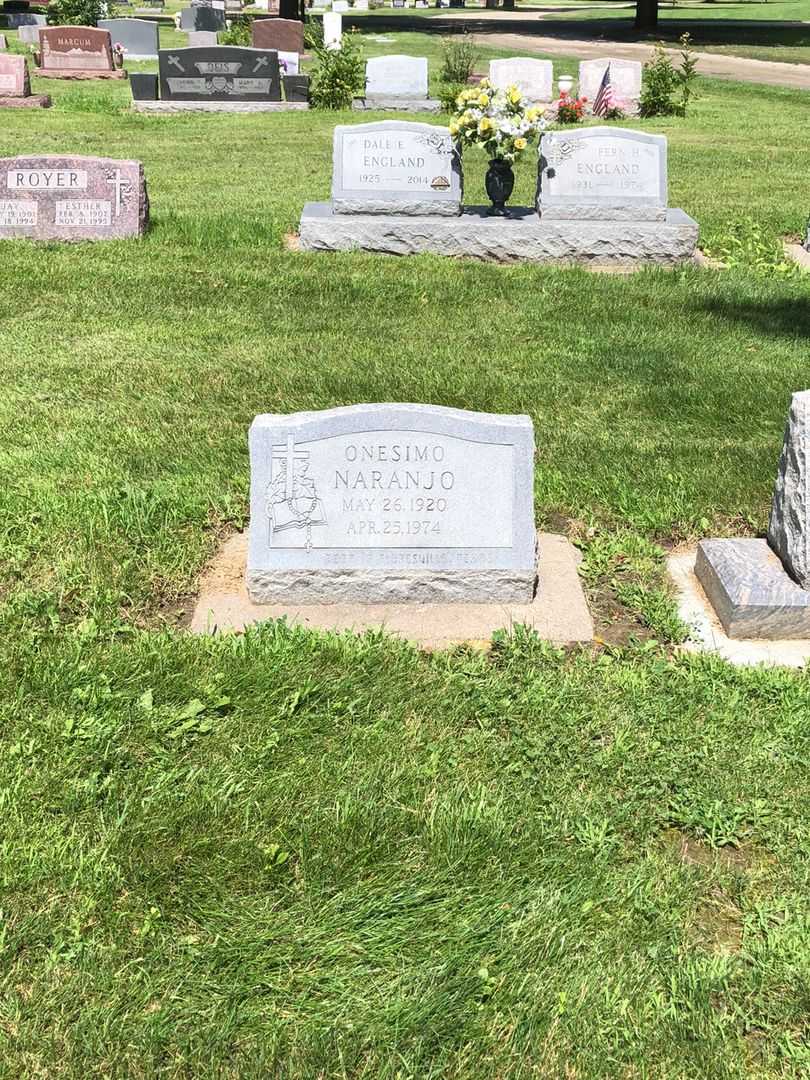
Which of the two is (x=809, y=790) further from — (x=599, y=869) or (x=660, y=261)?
(x=660, y=261)

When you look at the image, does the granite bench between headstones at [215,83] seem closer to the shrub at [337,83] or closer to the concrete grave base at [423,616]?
the shrub at [337,83]

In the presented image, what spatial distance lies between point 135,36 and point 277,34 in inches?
238

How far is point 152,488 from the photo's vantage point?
517cm

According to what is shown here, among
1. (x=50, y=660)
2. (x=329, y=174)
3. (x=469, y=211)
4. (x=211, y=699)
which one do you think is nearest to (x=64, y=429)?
(x=50, y=660)

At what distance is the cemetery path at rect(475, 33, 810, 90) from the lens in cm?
2597

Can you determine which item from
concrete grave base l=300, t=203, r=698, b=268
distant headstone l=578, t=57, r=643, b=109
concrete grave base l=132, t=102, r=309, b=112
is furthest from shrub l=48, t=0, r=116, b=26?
concrete grave base l=300, t=203, r=698, b=268

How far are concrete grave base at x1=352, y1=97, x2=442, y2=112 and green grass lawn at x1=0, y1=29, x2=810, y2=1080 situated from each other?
1629cm

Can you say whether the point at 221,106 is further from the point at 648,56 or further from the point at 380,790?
the point at 380,790

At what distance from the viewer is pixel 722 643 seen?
13.8ft

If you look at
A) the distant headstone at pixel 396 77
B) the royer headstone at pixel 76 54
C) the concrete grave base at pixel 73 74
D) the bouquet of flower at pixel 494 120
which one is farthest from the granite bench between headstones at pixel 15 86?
the bouquet of flower at pixel 494 120

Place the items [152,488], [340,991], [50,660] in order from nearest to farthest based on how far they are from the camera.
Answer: [340,991] < [50,660] < [152,488]

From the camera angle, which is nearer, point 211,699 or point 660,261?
point 211,699

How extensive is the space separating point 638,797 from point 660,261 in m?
8.01

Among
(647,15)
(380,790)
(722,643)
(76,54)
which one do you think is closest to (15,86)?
(76,54)
